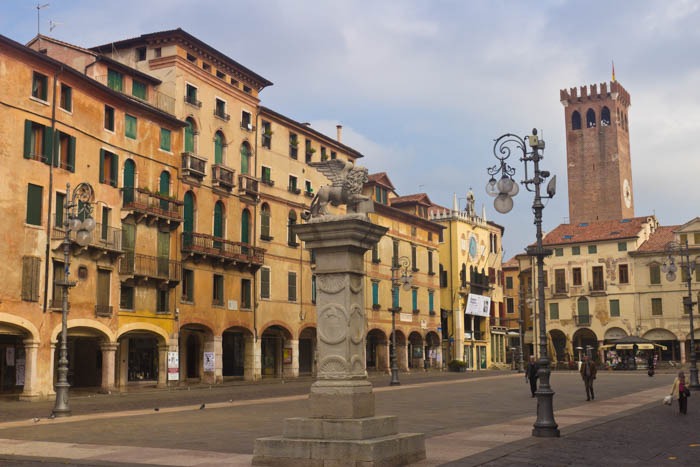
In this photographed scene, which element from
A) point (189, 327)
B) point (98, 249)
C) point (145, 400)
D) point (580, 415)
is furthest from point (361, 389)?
point (189, 327)

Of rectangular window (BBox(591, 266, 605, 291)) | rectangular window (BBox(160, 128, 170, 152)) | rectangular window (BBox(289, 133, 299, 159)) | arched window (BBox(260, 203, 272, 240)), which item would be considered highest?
rectangular window (BBox(289, 133, 299, 159))

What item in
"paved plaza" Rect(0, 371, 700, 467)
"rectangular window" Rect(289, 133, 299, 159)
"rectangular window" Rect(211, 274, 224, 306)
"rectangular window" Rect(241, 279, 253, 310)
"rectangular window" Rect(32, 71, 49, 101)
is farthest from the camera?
"rectangular window" Rect(289, 133, 299, 159)

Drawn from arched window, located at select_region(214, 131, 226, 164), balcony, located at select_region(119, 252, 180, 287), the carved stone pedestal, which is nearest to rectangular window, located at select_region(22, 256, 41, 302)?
balcony, located at select_region(119, 252, 180, 287)

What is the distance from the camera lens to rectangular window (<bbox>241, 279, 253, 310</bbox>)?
47325mm

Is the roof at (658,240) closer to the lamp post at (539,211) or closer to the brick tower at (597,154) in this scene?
the brick tower at (597,154)

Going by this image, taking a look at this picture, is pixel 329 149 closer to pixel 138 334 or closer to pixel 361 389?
pixel 138 334

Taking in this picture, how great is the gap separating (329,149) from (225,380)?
1950cm

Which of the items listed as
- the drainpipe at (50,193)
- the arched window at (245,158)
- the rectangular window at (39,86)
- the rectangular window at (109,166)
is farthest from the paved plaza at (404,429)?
the arched window at (245,158)

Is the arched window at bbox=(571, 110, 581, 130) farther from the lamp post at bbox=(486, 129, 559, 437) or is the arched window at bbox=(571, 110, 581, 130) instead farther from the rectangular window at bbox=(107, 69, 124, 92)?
the lamp post at bbox=(486, 129, 559, 437)

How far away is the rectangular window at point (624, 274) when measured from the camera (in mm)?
80438

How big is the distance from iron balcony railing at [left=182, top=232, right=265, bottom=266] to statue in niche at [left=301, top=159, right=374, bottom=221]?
29.6m

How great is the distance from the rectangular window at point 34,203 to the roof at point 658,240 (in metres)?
62.4

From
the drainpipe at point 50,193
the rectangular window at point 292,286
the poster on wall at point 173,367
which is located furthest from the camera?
the rectangular window at point 292,286

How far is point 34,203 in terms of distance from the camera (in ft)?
107
